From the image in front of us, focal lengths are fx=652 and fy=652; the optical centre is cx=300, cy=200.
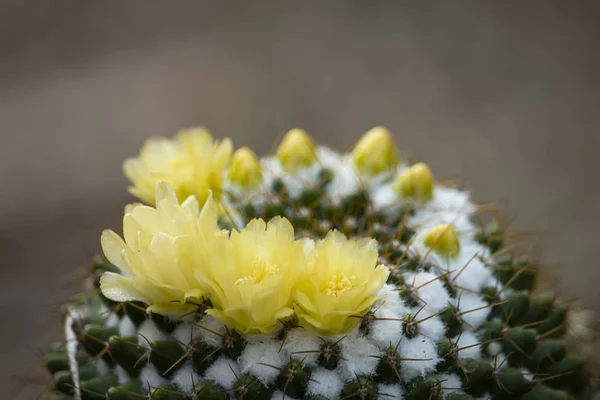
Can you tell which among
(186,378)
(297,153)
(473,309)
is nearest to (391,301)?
(473,309)

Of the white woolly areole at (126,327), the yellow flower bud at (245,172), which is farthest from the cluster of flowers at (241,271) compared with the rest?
the yellow flower bud at (245,172)

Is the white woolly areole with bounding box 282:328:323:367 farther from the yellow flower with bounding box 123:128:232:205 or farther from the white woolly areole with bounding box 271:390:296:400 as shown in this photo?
the yellow flower with bounding box 123:128:232:205

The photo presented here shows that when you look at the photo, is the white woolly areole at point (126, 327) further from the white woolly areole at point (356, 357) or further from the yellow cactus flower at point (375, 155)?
the yellow cactus flower at point (375, 155)

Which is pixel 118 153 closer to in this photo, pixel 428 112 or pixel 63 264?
pixel 63 264

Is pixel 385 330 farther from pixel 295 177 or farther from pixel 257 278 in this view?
pixel 295 177

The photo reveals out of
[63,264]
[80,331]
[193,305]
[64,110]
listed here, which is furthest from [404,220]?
[64,110]

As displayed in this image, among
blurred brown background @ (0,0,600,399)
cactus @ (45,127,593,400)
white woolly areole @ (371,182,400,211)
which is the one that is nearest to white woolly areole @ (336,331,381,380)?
cactus @ (45,127,593,400)
